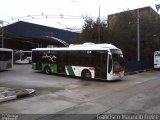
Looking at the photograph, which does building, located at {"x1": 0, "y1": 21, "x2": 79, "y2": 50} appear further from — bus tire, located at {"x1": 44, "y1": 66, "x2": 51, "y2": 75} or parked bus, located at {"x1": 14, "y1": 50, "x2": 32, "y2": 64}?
bus tire, located at {"x1": 44, "y1": 66, "x2": 51, "y2": 75}

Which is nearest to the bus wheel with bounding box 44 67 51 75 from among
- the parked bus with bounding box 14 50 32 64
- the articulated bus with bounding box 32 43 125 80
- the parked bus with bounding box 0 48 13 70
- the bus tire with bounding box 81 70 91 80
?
the articulated bus with bounding box 32 43 125 80

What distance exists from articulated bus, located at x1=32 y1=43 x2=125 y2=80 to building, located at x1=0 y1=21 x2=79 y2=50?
26086 millimetres

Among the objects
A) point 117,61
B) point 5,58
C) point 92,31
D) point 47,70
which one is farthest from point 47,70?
point 92,31

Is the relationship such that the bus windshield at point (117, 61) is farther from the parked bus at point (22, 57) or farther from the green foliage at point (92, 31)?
the parked bus at point (22, 57)

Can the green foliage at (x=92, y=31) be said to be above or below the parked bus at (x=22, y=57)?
above

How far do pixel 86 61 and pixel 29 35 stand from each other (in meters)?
39.3

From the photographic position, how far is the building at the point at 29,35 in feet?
194

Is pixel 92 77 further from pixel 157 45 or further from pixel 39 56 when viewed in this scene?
pixel 157 45

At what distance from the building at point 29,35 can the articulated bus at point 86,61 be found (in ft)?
85.6

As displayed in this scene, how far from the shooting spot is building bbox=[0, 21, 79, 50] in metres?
59.3

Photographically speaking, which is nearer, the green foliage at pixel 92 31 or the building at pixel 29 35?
the green foliage at pixel 92 31

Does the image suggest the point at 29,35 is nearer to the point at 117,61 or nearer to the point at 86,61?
the point at 86,61

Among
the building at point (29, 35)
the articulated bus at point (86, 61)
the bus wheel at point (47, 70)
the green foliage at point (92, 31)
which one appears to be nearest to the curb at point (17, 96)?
the articulated bus at point (86, 61)

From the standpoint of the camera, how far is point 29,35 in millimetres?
62625
